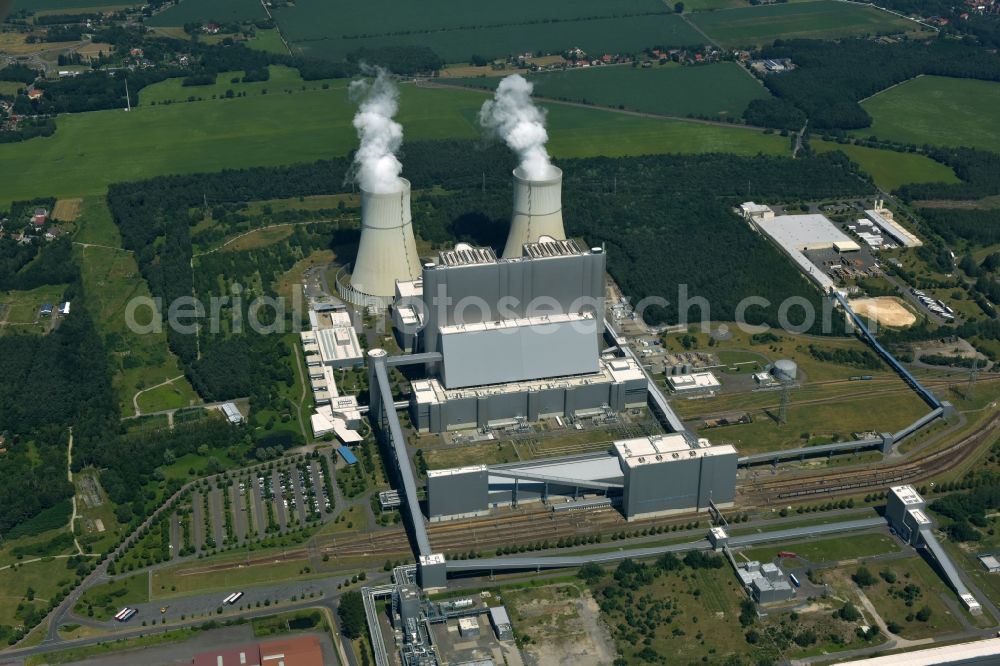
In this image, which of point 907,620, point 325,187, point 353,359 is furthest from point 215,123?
point 907,620

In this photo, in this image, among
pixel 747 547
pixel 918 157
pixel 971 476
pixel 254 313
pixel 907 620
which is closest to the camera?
pixel 907 620

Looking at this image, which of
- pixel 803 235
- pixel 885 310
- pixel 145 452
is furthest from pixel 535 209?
pixel 145 452

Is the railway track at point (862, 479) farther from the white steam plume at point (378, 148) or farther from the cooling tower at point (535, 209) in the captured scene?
the white steam plume at point (378, 148)

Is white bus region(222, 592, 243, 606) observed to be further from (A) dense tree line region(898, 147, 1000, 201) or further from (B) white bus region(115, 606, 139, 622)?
(A) dense tree line region(898, 147, 1000, 201)

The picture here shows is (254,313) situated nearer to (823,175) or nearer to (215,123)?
(215,123)

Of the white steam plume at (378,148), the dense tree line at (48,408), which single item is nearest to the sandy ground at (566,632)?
the dense tree line at (48,408)

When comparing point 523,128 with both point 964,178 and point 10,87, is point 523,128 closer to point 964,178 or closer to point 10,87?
point 964,178
